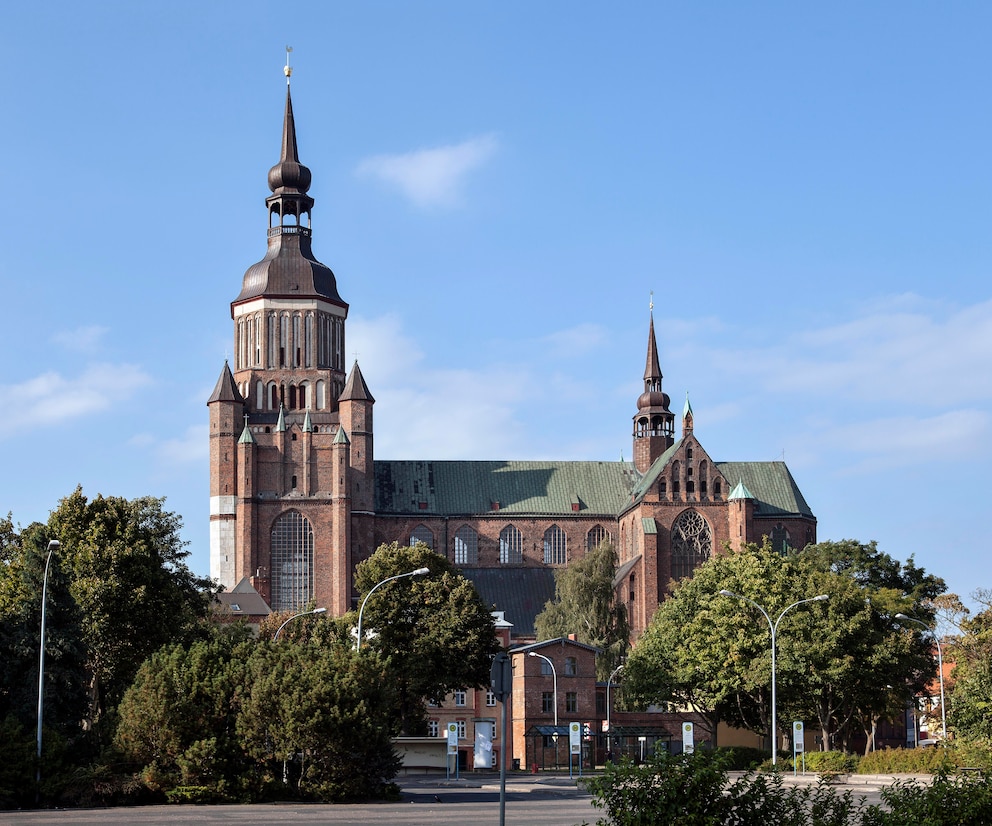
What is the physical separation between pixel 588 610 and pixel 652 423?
2263cm

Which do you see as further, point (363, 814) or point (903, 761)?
point (903, 761)

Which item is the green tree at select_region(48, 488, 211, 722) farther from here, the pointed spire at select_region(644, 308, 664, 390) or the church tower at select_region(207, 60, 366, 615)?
the pointed spire at select_region(644, 308, 664, 390)

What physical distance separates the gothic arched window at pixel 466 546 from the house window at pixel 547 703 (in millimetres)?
32376

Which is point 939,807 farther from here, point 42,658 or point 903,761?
point 903,761

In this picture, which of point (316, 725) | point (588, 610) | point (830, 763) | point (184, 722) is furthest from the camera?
point (588, 610)

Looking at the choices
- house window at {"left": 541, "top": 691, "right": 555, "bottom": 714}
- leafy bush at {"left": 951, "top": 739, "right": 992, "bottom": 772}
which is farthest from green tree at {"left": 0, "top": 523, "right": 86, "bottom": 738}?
house window at {"left": 541, "top": 691, "right": 555, "bottom": 714}

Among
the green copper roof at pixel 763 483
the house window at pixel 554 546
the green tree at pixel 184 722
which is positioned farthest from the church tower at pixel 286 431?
the green tree at pixel 184 722

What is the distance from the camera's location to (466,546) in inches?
4552

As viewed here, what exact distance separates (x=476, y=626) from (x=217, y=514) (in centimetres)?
3880

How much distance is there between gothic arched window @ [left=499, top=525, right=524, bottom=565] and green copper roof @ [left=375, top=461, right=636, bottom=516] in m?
1.56

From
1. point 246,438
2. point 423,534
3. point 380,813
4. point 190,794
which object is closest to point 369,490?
point 423,534

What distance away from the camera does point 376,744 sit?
4150cm

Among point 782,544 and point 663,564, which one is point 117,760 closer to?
point 663,564

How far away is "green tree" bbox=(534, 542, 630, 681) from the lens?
103438 mm
